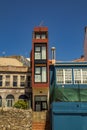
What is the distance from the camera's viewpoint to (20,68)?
49812mm

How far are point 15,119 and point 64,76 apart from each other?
33.7 ft

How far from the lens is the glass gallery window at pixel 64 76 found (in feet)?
148

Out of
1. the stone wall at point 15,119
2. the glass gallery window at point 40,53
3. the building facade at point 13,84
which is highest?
the glass gallery window at point 40,53

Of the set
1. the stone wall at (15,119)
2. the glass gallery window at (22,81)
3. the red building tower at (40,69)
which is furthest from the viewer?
the glass gallery window at (22,81)

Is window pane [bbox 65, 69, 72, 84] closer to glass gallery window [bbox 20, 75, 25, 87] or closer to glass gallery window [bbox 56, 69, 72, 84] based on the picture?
glass gallery window [bbox 56, 69, 72, 84]

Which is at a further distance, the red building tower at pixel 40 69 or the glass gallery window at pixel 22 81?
the glass gallery window at pixel 22 81

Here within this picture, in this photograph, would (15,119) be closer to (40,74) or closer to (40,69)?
(40,74)

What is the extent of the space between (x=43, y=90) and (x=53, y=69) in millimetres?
3562

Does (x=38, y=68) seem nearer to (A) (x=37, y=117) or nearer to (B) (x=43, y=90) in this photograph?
(B) (x=43, y=90)

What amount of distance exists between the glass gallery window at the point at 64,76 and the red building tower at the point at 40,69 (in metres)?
1.59

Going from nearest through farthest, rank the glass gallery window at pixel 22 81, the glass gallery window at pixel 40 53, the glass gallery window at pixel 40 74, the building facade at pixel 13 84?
the glass gallery window at pixel 40 74, the glass gallery window at pixel 40 53, the building facade at pixel 13 84, the glass gallery window at pixel 22 81

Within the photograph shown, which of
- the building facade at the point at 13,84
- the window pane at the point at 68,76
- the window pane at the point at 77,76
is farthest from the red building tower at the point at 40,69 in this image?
the window pane at the point at 77,76

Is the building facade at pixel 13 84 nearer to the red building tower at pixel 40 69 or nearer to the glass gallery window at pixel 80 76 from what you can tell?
the red building tower at pixel 40 69

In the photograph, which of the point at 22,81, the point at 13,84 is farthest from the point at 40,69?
the point at 13,84
